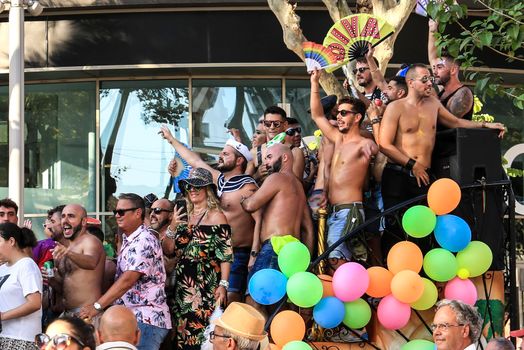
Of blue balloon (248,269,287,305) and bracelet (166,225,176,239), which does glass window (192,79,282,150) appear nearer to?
bracelet (166,225,176,239)

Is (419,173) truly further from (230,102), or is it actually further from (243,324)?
(230,102)

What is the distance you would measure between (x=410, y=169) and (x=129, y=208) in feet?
7.71

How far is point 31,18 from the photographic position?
701 inches

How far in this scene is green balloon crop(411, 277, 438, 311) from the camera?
8.23 meters

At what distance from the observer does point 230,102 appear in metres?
18.1

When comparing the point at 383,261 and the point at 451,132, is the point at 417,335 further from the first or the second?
the point at 451,132

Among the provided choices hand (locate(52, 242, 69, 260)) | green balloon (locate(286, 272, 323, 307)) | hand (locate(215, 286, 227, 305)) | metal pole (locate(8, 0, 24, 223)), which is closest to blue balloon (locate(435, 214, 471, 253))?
green balloon (locate(286, 272, 323, 307))

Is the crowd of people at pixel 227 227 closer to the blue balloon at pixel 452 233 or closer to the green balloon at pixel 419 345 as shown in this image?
the blue balloon at pixel 452 233

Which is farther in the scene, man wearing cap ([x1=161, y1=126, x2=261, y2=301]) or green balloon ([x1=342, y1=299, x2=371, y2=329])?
man wearing cap ([x1=161, y1=126, x2=261, y2=301])

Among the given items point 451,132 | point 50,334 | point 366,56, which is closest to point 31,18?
point 366,56

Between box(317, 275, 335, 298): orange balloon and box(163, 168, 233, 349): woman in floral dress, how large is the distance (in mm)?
804

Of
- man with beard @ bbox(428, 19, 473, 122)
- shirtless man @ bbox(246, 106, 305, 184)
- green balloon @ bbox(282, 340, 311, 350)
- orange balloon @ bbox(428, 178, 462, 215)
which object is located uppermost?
man with beard @ bbox(428, 19, 473, 122)

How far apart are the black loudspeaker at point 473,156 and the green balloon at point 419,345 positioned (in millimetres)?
1355

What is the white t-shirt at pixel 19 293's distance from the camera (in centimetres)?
782
